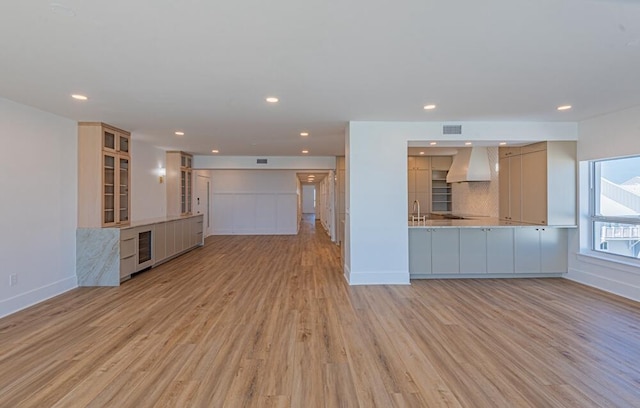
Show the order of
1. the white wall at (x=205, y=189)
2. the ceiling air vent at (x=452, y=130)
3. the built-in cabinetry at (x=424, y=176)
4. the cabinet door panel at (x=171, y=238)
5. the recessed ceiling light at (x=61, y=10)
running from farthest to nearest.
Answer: the white wall at (x=205, y=189) < the built-in cabinetry at (x=424, y=176) < the cabinet door panel at (x=171, y=238) < the ceiling air vent at (x=452, y=130) < the recessed ceiling light at (x=61, y=10)

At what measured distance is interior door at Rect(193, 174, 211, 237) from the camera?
1064cm

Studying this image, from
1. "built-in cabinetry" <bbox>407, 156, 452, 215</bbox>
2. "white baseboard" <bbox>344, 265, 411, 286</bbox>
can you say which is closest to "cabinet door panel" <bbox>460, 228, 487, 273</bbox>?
"white baseboard" <bbox>344, 265, 411, 286</bbox>

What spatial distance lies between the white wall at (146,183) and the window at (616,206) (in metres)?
7.86

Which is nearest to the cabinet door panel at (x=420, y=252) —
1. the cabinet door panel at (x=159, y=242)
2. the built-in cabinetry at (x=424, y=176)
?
the built-in cabinetry at (x=424, y=176)

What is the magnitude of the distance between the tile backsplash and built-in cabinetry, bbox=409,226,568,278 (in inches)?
A: 67.9

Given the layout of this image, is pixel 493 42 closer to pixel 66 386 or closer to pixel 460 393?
pixel 460 393

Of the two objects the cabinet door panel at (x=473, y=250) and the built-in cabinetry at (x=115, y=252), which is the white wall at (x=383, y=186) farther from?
the built-in cabinetry at (x=115, y=252)

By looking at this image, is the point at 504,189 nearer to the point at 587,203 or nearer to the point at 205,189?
the point at 587,203

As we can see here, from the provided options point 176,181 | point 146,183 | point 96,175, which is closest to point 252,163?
point 176,181

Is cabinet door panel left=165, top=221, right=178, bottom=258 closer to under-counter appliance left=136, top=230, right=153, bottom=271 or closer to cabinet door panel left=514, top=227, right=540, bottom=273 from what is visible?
under-counter appliance left=136, top=230, right=153, bottom=271

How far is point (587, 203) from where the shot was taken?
5.17 m

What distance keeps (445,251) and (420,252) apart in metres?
0.40

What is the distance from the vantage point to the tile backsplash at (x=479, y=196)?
7.10 m

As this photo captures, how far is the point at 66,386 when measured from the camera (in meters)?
2.38
